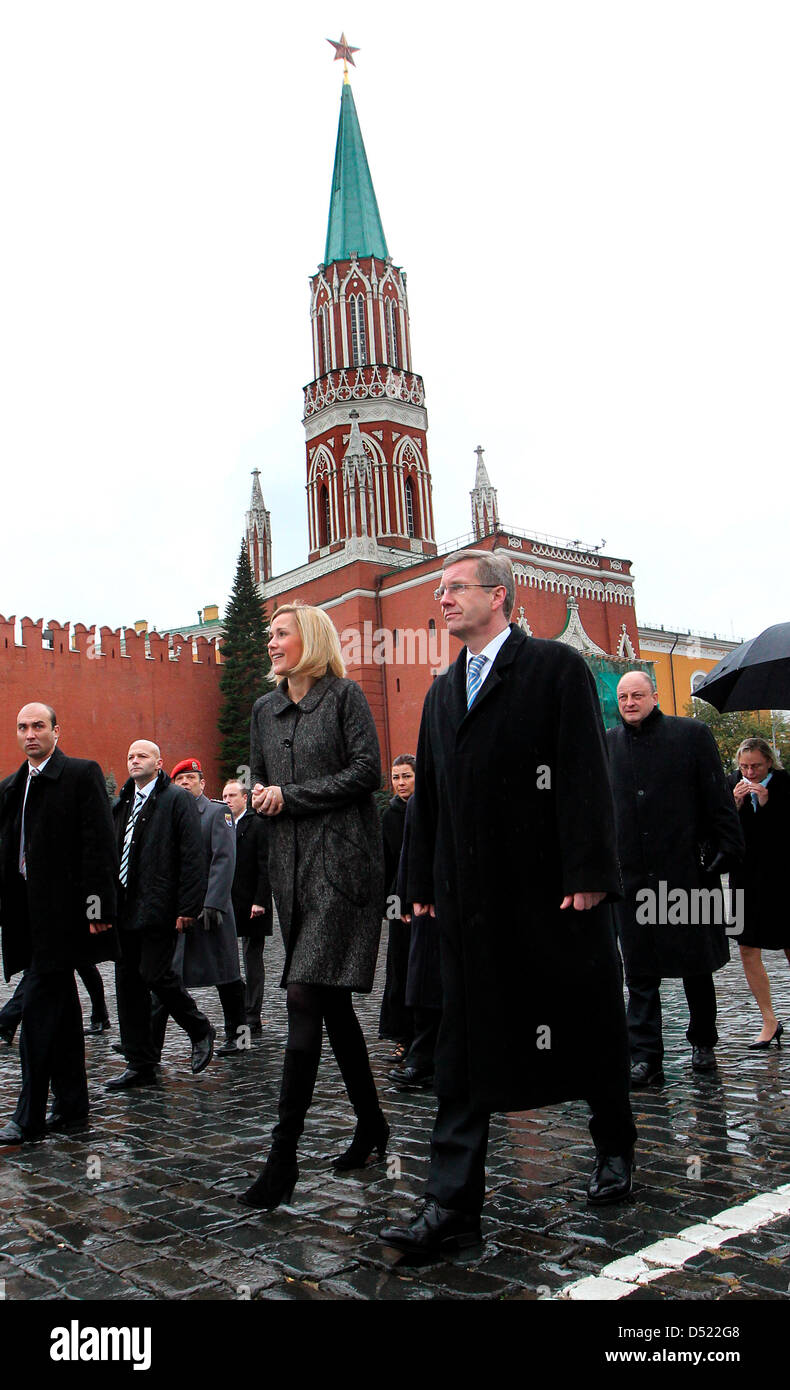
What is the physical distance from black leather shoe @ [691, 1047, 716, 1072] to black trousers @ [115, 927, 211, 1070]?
273 centimetres

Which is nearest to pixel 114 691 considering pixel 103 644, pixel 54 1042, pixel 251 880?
pixel 103 644

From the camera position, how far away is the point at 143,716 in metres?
39.3

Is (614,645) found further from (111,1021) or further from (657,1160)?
(657,1160)

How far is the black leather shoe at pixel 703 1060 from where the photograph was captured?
5.62 m

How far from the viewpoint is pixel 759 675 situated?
288 inches

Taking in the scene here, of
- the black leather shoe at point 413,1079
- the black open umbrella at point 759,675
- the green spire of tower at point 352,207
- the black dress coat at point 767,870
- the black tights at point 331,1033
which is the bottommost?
the black leather shoe at point 413,1079

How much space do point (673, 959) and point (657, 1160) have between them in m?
1.69

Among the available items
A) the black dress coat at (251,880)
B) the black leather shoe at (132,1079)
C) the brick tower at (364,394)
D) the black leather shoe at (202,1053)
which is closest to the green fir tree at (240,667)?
the brick tower at (364,394)

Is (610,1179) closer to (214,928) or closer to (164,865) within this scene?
(164,865)

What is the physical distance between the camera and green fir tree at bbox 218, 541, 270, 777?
4028 cm

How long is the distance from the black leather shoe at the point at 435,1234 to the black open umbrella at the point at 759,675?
4612 millimetres

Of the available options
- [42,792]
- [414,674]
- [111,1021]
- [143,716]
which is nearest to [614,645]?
[414,674]

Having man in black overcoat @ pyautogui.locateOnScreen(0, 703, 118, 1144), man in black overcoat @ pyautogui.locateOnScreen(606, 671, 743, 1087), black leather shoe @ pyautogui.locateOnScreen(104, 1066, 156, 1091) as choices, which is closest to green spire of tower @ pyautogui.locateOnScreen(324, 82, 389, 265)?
man in black overcoat @ pyautogui.locateOnScreen(606, 671, 743, 1087)

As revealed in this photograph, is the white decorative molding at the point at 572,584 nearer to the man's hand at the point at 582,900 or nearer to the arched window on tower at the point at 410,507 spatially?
the arched window on tower at the point at 410,507
